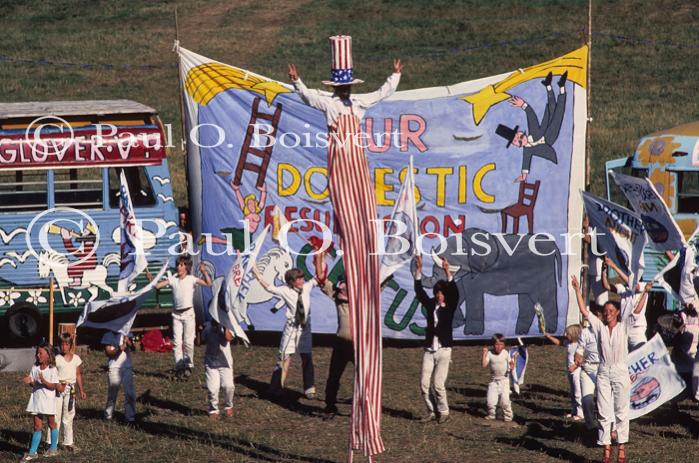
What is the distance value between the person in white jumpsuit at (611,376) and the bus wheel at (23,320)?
32.8 ft

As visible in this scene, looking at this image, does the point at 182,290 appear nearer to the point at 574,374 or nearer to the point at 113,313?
the point at 113,313

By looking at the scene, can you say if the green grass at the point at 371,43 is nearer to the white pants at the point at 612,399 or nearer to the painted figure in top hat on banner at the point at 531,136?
the painted figure in top hat on banner at the point at 531,136

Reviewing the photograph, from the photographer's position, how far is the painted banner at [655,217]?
14484 mm

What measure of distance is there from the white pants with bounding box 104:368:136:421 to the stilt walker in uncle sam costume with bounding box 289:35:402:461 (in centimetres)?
379

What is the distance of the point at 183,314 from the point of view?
18438 mm

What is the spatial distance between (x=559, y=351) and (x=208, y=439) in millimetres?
7395

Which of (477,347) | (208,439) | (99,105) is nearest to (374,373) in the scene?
(208,439)

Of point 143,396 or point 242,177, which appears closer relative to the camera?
point 143,396

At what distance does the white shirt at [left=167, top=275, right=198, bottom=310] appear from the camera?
18.3 m

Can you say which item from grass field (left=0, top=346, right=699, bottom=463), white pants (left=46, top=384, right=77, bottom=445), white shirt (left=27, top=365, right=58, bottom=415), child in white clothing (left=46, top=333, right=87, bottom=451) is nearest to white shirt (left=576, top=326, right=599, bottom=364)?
grass field (left=0, top=346, right=699, bottom=463)

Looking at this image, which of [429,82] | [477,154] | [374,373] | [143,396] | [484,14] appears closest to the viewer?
[374,373]

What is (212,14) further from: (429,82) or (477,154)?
(477,154)

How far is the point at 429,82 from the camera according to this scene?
155 feet

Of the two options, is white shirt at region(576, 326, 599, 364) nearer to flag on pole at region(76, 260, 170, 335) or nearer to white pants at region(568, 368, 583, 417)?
white pants at region(568, 368, 583, 417)
